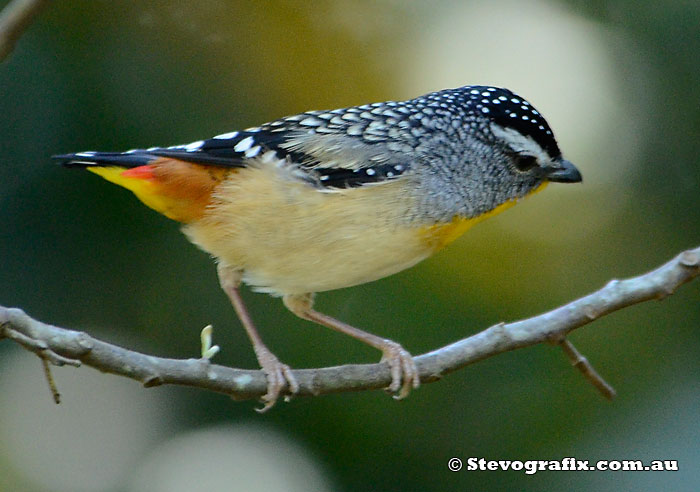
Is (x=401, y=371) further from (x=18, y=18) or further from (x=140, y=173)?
(x=18, y=18)

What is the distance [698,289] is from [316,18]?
2.90 metres

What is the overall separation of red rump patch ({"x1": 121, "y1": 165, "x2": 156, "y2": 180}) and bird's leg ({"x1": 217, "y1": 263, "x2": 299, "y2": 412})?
1.85 ft

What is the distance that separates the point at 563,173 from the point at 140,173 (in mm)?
2078

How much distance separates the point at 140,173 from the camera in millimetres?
4098

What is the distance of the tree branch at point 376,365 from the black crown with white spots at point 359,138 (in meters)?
0.91

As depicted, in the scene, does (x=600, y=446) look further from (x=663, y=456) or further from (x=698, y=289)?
(x=698, y=289)

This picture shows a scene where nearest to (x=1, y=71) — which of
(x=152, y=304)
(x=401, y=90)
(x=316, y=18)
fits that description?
(x=152, y=304)

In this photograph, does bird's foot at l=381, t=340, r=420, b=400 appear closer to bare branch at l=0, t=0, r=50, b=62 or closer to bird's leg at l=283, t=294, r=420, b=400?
bird's leg at l=283, t=294, r=420, b=400

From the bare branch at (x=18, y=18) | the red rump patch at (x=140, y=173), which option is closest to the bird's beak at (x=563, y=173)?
the red rump patch at (x=140, y=173)

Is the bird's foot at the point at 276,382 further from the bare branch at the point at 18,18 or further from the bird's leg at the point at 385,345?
the bare branch at the point at 18,18

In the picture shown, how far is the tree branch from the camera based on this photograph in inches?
114

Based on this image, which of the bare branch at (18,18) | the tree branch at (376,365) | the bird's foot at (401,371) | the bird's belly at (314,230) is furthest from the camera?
the bird's belly at (314,230)

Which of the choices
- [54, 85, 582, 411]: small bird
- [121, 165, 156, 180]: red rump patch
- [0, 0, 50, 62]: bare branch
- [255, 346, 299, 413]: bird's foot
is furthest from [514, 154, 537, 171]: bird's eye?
[0, 0, 50, 62]: bare branch

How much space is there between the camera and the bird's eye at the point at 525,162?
441 centimetres
